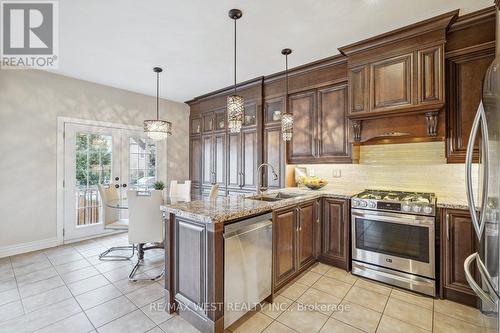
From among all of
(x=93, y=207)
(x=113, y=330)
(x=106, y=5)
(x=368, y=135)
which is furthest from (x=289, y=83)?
(x=93, y=207)

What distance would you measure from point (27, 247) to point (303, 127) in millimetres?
4532

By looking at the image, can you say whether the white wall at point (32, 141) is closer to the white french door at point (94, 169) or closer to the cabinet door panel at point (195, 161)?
the white french door at point (94, 169)

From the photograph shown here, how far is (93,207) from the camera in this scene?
13.9 feet

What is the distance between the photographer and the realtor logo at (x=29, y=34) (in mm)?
2283

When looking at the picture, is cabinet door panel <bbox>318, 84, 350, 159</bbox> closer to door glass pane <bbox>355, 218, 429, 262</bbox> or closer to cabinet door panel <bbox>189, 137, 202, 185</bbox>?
door glass pane <bbox>355, 218, 429, 262</bbox>

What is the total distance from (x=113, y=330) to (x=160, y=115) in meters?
4.13

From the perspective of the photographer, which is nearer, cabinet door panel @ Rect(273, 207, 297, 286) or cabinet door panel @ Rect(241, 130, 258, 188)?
cabinet door panel @ Rect(273, 207, 297, 286)

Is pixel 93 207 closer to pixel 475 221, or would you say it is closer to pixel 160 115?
pixel 160 115

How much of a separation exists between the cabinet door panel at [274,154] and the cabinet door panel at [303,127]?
160 mm

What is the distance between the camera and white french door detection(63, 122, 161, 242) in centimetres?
396

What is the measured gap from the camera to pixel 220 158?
185 inches

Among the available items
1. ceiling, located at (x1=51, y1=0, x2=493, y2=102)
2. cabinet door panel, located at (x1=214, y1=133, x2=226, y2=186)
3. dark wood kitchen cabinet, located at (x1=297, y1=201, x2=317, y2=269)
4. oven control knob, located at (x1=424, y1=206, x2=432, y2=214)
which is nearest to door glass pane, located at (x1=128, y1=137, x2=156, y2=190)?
cabinet door panel, located at (x1=214, y1=133, x2=226, y2=186)

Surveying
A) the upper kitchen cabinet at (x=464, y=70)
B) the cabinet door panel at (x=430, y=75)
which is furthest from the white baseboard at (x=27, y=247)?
the upper kitchen cabinet at (x=464, y=70)

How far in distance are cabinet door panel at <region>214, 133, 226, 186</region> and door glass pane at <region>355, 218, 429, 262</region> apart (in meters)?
2.63
